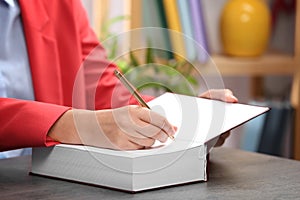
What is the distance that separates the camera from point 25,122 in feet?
3.72

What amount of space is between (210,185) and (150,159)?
0.35 feet

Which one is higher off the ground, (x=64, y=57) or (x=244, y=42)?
(x=64, y=57)

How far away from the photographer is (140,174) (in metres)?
0.99

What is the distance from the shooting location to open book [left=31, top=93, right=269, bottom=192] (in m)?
0.99

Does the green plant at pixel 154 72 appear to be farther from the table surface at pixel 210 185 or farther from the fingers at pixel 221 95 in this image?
the table surface at pixel 210 185

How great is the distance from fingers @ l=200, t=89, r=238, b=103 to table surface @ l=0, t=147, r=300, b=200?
4.2 inches

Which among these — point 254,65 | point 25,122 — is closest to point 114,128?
point 25,122

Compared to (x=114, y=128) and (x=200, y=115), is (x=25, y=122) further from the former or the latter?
(x=200, y=115)

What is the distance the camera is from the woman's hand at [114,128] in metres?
1.03

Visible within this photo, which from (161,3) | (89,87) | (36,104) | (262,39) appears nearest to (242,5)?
(262,39)

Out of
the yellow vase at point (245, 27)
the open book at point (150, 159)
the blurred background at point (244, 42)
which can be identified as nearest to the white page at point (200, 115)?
the open book at point (150, 159)

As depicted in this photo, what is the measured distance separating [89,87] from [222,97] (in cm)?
43

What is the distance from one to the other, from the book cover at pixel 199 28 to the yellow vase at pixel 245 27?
120mm

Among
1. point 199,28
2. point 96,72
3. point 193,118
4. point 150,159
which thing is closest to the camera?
point 150,159
